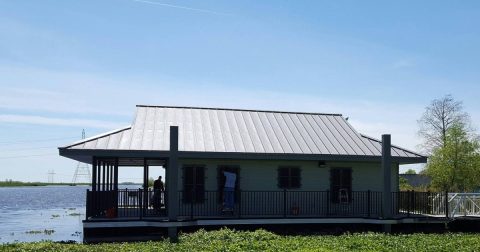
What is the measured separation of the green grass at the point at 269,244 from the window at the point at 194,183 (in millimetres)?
2850

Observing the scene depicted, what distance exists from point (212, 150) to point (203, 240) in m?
4.45

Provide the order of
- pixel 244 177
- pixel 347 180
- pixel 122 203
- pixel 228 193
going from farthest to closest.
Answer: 1. pixel 347 180
2. pixel 244 177
3. pixel 228 193
4. pixel 122 203

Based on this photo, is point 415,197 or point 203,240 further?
point 415,197

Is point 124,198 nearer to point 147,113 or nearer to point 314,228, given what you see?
point 147,113

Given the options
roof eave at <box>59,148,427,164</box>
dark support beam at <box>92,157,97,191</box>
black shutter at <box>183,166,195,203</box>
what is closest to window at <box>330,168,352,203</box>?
roof eave at <box>59,148,427,164</box>

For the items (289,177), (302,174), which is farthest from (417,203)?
(289,177)

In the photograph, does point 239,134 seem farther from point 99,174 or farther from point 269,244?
point 269,244

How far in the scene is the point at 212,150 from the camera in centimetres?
2244

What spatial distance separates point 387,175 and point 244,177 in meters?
5.43

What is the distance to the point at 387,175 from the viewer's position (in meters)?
22.9

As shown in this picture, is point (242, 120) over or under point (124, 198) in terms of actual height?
over

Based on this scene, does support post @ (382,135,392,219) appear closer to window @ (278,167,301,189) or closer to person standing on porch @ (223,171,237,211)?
window @ (278,167,301,189)

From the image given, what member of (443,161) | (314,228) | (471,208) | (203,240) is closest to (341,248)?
(203,240)

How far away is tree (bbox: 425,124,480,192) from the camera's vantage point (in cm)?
4378
